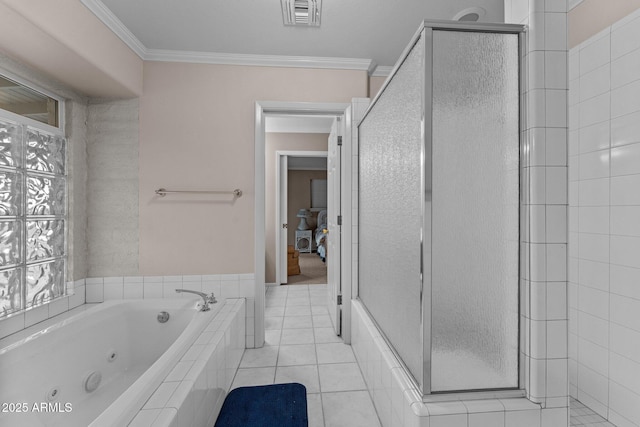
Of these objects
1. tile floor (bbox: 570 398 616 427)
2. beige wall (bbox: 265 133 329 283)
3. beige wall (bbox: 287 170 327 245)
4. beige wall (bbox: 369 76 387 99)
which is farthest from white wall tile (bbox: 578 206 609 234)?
beige wall (bbox: 287 170 327 245)

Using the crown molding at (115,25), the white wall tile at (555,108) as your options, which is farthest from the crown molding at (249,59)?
the white wall tile at (555,108)

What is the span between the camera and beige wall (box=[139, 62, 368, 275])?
2299mm

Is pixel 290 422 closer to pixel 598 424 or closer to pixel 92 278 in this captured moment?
pixel 598 424

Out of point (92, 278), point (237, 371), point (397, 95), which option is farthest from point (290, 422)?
point (92, 278)

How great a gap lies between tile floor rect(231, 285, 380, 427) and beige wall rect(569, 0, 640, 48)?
2378mm

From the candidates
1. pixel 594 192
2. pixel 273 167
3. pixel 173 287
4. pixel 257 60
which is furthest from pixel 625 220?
pixel 273 167

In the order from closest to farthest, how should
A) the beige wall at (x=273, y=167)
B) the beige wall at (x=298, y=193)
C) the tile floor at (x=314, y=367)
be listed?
the tile floor at (x=314, y=367) < the beige wall at (x=273, y=167) < the beige wall at (x=298, y=193)

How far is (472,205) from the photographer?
1011mm

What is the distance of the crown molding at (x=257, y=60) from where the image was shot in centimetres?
228

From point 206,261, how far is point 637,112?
270 cm

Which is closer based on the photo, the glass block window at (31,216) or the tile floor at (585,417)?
the tile floor at (585,417)

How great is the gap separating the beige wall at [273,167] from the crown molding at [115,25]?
2.10m

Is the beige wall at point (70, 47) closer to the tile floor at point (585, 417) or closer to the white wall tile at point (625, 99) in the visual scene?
the white wall tile at point (625, 99)

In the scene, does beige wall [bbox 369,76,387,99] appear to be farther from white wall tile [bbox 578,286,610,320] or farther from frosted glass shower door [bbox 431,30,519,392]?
white wall tile [bbox 578,286,610,320]
